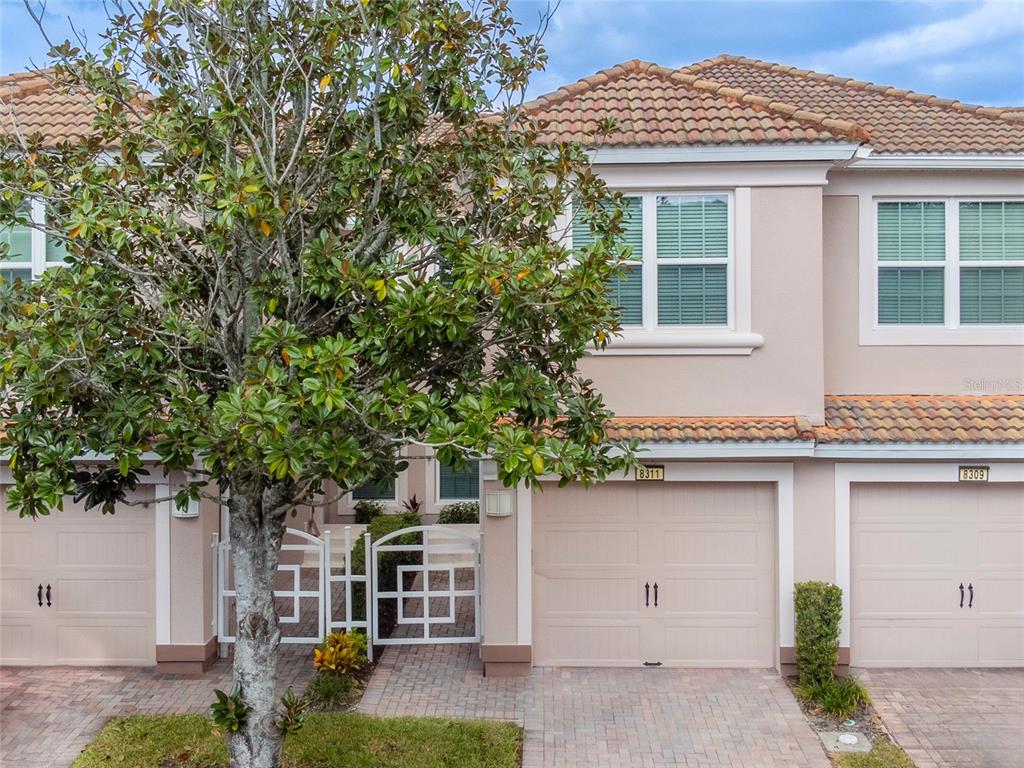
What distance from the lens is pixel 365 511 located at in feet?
56.9

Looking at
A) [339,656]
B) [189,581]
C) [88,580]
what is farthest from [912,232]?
[88,580]

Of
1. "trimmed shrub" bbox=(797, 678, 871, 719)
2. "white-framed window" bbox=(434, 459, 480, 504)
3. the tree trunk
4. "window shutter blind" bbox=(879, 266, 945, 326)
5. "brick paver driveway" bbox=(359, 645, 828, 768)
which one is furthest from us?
"white-framed window" bbox=(434, 459, 480, 504)

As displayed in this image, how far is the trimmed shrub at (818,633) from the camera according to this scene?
9438mm

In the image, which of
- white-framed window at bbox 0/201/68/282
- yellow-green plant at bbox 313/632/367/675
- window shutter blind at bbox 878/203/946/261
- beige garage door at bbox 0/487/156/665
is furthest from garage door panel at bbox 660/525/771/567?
Answer: white-framed window at bbox 0/201/68/282

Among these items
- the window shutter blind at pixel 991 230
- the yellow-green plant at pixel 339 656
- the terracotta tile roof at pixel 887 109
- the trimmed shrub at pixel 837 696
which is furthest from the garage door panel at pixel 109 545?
the window shutter blind at pixel 991 230

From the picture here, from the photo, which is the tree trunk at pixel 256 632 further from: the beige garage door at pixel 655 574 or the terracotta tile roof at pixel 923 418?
the terracotta tile roof at pixel 923 418

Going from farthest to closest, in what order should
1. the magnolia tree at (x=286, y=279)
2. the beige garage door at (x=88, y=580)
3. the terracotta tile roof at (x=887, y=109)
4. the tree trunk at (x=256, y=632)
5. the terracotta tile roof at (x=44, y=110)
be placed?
the terracotta tile roof at (x=887, y=109) → the beige garage door at (x=88, y=580) → the terracotta tile roof at (x=44, y=110) → the tree trunk at (x=256, y=632) → the magnolia tree at (x=286, y=279)

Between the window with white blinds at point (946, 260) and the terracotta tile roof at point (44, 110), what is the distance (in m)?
11.1

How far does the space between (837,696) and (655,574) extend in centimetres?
256

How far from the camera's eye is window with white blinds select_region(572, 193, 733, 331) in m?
10.3

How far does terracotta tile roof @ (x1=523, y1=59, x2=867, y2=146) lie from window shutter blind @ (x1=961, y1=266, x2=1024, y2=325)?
296 centimetres

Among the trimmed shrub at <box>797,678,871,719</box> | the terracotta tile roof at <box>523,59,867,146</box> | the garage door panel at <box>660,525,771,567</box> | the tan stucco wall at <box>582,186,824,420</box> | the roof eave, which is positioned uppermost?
the terracotta tile roof at <box>523,59,867,146</box>

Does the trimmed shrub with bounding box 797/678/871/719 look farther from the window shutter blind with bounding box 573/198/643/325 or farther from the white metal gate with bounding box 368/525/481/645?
the window shutter blind with bounding box 573/198/643/325

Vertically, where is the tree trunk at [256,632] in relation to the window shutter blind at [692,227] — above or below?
below
